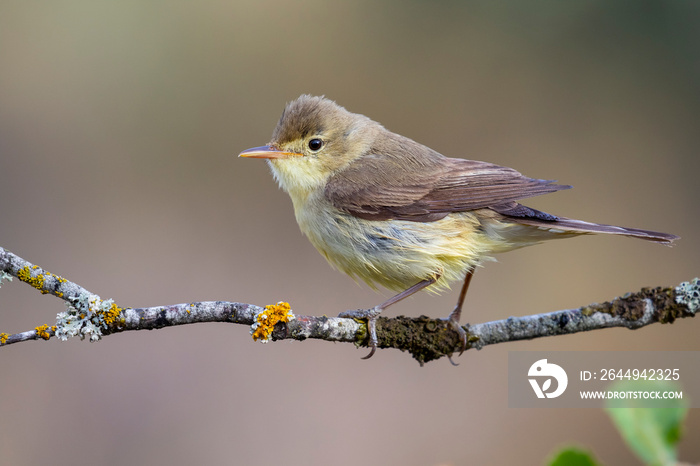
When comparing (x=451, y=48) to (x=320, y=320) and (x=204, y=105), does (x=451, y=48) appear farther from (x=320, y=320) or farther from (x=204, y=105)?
(x=320, y=320)

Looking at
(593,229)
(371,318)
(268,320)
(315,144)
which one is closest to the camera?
(268,320)

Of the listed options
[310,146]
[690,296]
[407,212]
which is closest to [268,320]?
[407,212]

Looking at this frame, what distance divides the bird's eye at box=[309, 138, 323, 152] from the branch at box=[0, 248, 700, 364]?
1520 millimetres

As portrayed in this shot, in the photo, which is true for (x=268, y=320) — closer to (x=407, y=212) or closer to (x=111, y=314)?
(x=111, y=314)

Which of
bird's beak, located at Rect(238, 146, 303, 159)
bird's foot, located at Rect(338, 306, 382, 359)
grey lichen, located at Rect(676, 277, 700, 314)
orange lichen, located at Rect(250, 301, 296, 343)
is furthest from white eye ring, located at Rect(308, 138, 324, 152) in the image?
grey lichen, located at Rect(676, 277, 700, 314)

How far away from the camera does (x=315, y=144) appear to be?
4.52 m

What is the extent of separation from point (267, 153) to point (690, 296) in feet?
8.89

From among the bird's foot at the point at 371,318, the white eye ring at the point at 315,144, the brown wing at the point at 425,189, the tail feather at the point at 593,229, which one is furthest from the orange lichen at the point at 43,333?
the tail feather at the point at 593,229

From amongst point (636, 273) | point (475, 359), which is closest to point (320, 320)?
point (475, 359)

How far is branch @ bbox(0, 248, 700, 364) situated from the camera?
280 centimetres

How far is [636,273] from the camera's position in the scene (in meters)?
7.44

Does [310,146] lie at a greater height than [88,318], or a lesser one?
greater

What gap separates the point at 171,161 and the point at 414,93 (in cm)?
320

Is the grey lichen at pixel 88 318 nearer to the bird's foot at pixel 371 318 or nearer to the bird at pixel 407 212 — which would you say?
the bird's foot at pixel 371 318
